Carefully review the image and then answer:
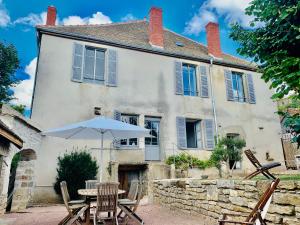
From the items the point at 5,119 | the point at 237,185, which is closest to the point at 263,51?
the point at 237,185

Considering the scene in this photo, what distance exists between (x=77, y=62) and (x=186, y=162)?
6877 mm

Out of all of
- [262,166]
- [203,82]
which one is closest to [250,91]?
[203,82]

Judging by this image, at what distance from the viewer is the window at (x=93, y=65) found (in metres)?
11.3

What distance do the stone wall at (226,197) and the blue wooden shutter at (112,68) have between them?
547 centimetres

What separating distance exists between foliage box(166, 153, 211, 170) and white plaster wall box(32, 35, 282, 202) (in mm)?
457

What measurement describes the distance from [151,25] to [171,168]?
8.10 metres

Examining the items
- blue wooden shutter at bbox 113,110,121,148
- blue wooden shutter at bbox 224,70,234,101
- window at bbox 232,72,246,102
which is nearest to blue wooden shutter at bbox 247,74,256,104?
window at bbox 232,72,246,102

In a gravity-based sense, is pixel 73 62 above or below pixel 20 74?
below

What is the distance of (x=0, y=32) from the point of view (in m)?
14.6

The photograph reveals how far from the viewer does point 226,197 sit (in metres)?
4.59

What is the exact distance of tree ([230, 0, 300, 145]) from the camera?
4.61 meters

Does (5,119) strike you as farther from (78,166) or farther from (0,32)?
(0,32)

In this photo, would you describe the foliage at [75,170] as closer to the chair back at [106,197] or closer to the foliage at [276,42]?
the chair back at [106,197]

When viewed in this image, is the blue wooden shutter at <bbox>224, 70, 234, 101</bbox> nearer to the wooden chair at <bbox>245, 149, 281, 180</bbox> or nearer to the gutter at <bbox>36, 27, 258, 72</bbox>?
the gutter at <bbox>36, 27, 258, 72</bbox>
